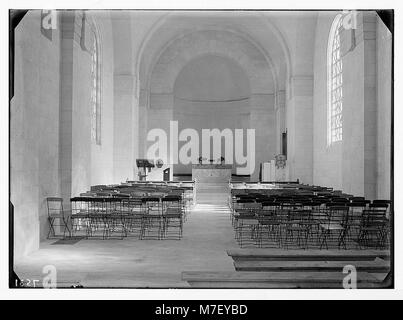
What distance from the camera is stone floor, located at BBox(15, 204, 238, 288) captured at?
8.16m

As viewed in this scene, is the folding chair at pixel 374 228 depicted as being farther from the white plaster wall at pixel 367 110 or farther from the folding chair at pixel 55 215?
the folding chair at pixel 55 215

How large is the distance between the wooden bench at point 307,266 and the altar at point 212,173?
22.3 metres

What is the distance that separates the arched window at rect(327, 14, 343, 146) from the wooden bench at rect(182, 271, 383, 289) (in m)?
15.2

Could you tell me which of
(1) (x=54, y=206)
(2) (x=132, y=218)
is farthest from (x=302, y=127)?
(1) (x=54, y=206)

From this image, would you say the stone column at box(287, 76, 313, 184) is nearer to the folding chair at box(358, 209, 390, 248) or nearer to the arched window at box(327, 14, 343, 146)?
the arched window at box(327, 14, 343, 146)

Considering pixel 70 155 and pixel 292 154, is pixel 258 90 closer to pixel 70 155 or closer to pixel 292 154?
pixel 292 154

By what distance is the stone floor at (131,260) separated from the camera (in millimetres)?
8164

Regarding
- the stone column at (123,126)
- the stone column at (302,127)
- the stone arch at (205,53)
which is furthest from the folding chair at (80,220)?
the stone arch at (205,53)

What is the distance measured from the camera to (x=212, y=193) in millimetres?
28391

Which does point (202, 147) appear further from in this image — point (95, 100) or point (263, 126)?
point (95, 100)

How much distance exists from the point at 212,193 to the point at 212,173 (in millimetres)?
3216

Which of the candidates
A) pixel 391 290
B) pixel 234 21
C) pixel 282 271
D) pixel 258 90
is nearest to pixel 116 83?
pixel 234 21

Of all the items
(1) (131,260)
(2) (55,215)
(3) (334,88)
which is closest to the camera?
(1) (131,260)
